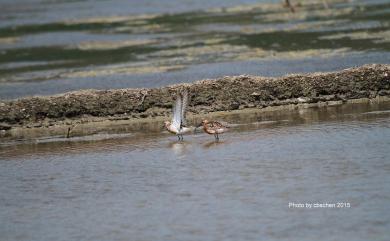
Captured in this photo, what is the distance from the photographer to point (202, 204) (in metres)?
10.4

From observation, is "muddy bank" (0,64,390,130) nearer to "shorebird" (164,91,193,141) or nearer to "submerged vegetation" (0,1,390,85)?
"shorebird" (164,91,193,141)

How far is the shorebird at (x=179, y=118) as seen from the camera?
14078 mm

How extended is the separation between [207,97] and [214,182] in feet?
16.6

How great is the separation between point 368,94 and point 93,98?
4.86 meters

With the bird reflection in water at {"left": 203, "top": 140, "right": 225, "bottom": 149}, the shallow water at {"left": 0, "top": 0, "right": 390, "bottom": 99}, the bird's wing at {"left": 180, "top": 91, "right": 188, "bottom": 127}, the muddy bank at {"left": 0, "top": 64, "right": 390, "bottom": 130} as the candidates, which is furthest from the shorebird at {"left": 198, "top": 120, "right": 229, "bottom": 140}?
the shallow water at {"left": 0, "top": 0, "right": 390, "bottom": 99}

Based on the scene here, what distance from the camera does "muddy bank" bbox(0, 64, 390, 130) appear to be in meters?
15.8

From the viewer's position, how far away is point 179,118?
1407 centimetres

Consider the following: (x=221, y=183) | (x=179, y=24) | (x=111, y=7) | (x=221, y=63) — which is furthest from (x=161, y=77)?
(x=111, y=7)

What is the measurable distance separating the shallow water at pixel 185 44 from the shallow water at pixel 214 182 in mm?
6182

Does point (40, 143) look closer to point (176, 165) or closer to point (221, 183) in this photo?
point (176, 165)

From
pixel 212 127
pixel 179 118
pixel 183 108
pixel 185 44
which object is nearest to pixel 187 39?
pixel 185 44

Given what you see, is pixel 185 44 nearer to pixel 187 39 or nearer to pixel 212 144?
pixel 187 39

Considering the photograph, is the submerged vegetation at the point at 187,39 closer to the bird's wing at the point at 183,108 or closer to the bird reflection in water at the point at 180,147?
the bird's wing at the point at 183,108

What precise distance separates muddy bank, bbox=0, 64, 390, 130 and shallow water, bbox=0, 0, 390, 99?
4.09 meters
